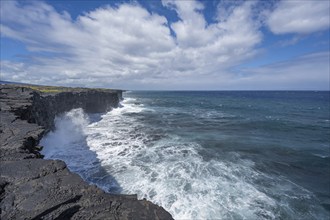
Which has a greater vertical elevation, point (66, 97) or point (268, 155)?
point (66, 97)

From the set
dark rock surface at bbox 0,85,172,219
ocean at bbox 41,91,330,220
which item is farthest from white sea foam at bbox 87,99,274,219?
dark rock surface at bbox 0,85,172,219

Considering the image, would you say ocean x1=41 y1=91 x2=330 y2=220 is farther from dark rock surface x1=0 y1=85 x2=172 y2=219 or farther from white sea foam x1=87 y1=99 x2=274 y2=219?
dark rock surface x1=0 y1=85 x2=172 y2=219

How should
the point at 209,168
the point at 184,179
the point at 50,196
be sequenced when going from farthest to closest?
1. the point at 209,168
2. the point at 184,179
3. the point at 50,196

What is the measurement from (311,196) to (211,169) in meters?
6.38

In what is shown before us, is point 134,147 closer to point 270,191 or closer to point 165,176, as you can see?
point 165,176

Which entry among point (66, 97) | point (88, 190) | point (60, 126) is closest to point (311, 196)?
point (88, 190)

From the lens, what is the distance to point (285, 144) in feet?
72.4

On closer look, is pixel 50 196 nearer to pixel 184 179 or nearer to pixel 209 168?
pixel 184 179

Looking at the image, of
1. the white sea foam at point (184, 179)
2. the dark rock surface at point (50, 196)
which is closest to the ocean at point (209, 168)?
the white sea foam at point (184, 179)

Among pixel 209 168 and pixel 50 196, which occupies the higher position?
pixel 50 196

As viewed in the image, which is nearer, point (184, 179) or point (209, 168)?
point (184, 179)

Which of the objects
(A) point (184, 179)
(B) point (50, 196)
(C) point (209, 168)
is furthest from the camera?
(C) point (209, 168)

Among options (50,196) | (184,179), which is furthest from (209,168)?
(50,196)

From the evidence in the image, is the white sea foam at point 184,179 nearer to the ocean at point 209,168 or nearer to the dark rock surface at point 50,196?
the ocean at point 209,168
